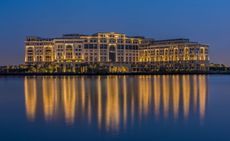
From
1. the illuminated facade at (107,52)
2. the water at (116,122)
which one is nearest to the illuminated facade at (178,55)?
the illuminated facade at (107,52)

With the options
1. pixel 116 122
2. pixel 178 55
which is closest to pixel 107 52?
pixel 178 55

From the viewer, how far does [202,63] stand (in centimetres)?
11662

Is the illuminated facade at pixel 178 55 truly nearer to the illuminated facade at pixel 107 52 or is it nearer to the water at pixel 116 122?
the illuminated facade at pixel 107 52

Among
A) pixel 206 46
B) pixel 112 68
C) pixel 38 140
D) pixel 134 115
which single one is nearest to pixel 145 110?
pixel 134 115

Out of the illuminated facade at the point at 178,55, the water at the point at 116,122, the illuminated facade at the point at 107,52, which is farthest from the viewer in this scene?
the illuminated facade at the point at 178,55

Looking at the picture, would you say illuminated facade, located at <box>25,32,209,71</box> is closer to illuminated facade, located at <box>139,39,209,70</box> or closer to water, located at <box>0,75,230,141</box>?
illuminated facade, located at <box>139,39,209,70</box>

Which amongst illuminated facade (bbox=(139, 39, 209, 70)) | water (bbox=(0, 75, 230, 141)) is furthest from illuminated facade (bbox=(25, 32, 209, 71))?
water (bbox=(0, 75, 230, 141))

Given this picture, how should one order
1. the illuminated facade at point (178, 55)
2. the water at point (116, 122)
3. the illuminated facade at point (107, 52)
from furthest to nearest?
the illuminated facade at point (178, 55) → the illuminated facade at point (107, 52) → the water at point (116, 122)

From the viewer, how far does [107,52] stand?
4680 inches

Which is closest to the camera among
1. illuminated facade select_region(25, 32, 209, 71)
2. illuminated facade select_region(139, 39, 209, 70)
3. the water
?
the water

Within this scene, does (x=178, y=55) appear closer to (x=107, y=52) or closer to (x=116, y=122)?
(x=107, y=52)

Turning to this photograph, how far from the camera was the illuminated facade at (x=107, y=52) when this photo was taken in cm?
11531

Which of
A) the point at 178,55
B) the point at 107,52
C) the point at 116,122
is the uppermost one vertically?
the point at 107,52

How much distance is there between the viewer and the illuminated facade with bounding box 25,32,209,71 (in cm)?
11531
